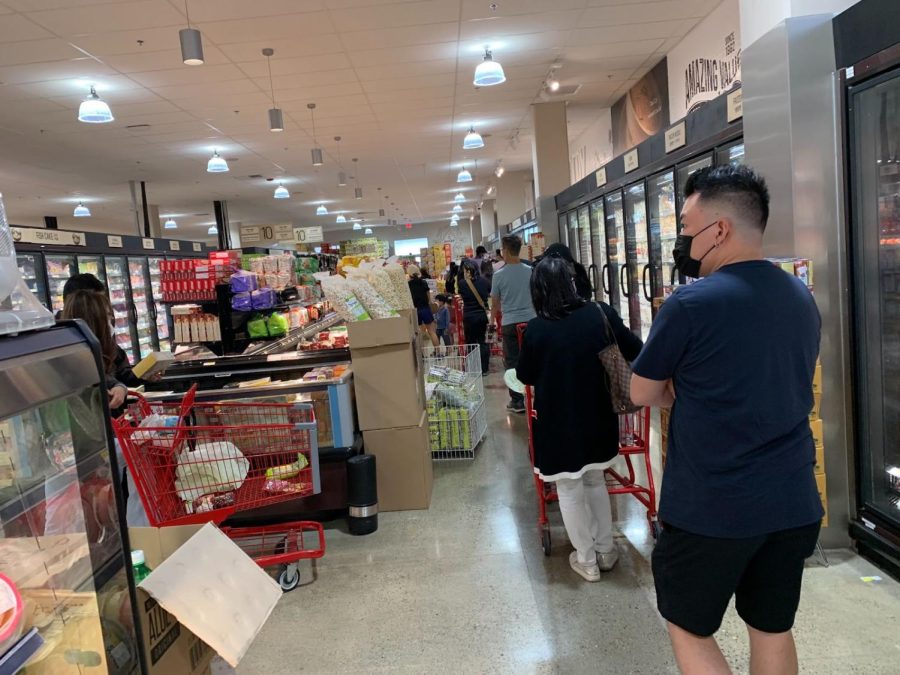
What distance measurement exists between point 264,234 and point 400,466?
37.9 ft

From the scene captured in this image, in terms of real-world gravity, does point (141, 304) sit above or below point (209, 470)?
above

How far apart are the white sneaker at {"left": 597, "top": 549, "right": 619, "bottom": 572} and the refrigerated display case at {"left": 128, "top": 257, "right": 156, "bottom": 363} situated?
9.28m

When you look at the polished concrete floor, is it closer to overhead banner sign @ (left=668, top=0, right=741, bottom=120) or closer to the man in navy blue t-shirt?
the man in navy blue t-shirt

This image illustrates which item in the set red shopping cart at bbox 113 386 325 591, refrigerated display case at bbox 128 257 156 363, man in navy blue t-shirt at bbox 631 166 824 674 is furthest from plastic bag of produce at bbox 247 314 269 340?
man in navy blue t-shirt at bbox 631 166 824 674

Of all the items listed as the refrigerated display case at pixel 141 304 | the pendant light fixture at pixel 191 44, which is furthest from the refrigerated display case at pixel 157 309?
the pendant light fixture at pixel 191 44

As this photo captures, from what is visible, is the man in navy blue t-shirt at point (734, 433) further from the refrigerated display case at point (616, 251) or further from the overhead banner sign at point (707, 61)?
the refrigerated display case at point (616, 251)

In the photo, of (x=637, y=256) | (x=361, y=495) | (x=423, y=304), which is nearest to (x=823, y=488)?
(x=361, y=495)

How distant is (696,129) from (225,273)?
14.6 feet

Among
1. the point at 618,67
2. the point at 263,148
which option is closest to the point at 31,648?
the point at 618,67

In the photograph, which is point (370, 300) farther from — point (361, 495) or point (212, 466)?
point (212, 466)

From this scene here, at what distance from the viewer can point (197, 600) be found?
5.15 ft

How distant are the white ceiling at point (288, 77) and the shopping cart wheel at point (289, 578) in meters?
4.93

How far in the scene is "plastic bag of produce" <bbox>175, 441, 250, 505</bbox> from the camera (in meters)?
2.56

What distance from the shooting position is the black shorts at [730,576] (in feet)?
5.34
